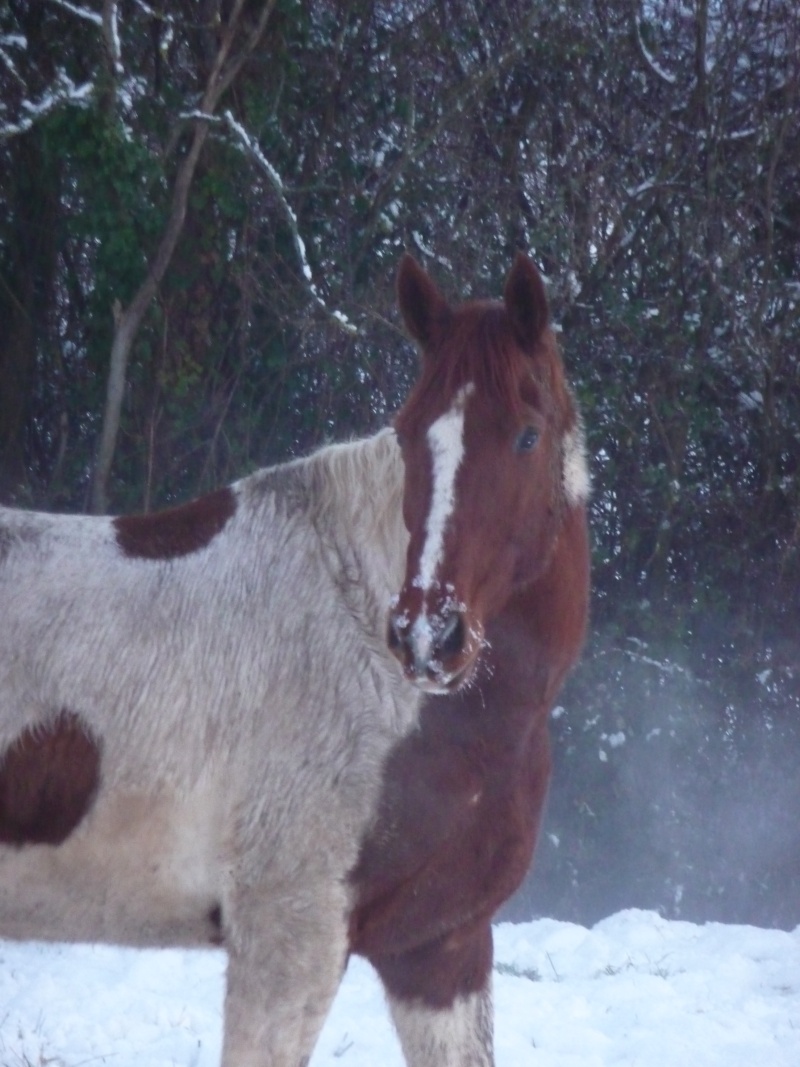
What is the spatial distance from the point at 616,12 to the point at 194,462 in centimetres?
370

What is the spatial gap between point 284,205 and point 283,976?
4.38m

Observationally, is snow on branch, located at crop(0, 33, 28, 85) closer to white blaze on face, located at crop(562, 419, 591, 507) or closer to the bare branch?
the bare branch

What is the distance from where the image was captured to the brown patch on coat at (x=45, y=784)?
273 cm

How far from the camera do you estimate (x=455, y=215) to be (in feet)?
22.6

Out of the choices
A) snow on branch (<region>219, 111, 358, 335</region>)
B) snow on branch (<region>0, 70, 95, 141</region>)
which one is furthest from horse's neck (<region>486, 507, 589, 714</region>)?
snow on branch (<region>0, 70, 95, 141</region>)

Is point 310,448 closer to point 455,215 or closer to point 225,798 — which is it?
point 455,215

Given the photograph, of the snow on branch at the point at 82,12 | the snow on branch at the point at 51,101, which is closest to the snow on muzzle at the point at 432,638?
the snow on branch at the point at 51,101

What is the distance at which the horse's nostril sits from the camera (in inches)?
94.6

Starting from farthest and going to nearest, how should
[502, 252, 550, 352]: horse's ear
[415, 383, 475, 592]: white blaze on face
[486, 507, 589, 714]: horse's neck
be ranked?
[486, 507, 589, 714]: horse's neck < [502, 252, 550, 352]: horse's ear < [415, 383, 475, 592]: white blaze on face

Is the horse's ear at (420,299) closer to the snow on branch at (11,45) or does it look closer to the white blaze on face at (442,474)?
the white blaze on face at (442,474)

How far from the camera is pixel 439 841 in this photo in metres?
2.67

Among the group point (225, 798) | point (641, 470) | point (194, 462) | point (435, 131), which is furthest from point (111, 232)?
point (225, 798)

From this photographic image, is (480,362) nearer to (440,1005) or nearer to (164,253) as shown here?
(440,1005)

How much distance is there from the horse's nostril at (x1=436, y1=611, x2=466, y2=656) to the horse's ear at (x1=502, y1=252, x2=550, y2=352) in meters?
0.74
